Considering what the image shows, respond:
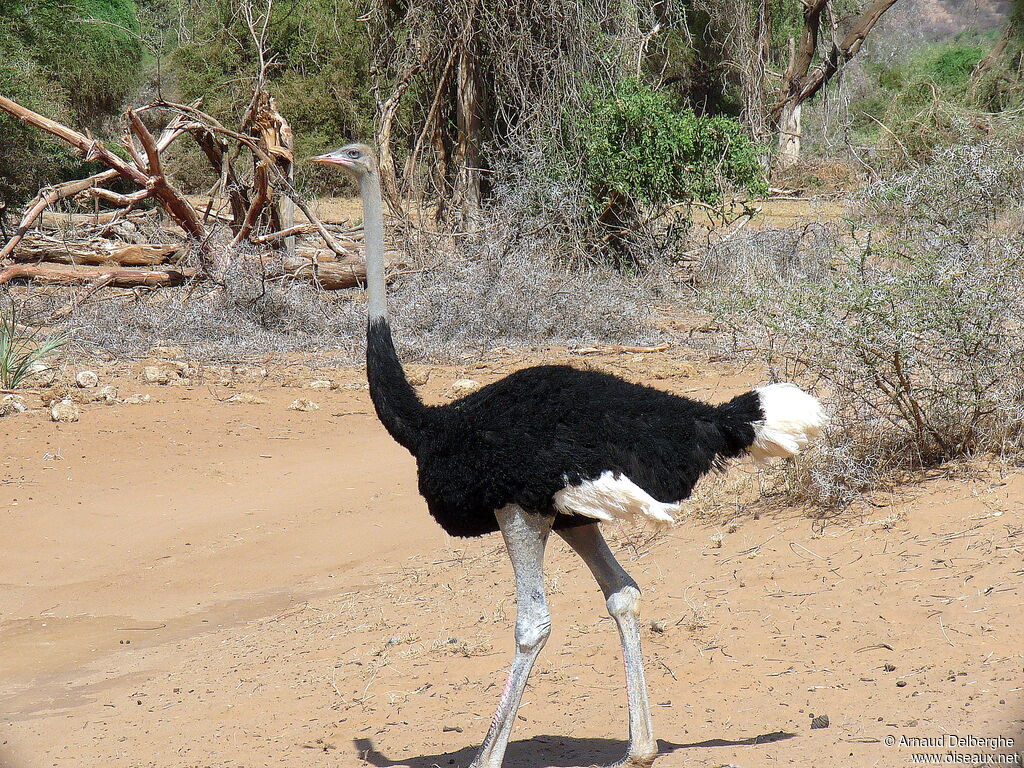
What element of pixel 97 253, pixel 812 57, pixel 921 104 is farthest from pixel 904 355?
pixel 812 57

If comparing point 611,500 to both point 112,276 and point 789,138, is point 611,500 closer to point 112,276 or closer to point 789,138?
point 112,276

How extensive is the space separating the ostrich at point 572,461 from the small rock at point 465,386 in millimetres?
5092

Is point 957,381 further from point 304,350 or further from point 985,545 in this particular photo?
point 304,350

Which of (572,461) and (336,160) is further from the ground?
(336,160)

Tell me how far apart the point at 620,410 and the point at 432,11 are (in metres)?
9.67

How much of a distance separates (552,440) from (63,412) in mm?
5794

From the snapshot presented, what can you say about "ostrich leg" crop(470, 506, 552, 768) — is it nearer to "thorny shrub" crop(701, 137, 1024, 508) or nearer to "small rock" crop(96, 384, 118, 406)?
"thorny shrub" crop(701, 137, 1024, 508)

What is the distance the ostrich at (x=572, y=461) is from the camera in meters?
3.15

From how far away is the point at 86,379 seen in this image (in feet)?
28.1

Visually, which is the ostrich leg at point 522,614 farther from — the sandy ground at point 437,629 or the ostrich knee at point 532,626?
the sandy ground at point 437,629

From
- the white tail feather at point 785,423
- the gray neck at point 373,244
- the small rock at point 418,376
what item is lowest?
the small rock at point 418,376

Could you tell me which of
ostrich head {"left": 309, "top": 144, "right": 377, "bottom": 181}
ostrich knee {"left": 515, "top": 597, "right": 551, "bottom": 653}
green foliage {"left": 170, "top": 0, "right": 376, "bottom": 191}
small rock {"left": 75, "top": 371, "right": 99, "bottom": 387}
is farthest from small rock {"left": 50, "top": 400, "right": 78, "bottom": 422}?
green foliage {"left": 170, "top": 0, "right": 376, "bottom": 191}

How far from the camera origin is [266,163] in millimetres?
10711

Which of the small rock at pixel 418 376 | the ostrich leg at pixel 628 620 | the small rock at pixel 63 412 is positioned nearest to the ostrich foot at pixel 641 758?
the ostrich leg at pixel 628 620
